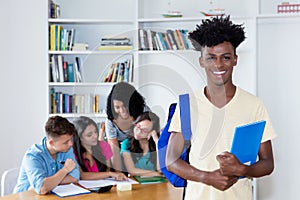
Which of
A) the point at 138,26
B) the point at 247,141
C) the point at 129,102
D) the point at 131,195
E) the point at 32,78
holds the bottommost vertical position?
the point at 131,195

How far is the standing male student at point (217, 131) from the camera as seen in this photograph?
4.95 ft

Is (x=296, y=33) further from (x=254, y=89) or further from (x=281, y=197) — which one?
(x=281, y=197)

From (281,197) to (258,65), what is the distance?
3.80 ft

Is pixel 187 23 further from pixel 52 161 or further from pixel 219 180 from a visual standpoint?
pixel 219 180

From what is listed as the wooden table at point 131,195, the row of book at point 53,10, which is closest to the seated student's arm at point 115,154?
the wooden table at point 131,195

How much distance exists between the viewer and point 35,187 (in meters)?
2.49

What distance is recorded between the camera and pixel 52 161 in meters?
2.68

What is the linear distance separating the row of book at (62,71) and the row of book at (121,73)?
0.27 metres

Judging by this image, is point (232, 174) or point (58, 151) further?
point (58, 151)

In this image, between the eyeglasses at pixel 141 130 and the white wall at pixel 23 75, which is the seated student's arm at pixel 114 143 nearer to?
the eyeglasses at pixel 141 130

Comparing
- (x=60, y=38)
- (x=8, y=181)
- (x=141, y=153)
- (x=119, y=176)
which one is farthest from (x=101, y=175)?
(x=60, y=38)

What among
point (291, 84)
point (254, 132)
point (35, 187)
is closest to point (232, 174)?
point (254, 132)

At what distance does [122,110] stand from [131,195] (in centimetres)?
49

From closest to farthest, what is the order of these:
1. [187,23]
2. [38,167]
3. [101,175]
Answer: [38,167]
[101,175]
[187,23]
